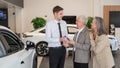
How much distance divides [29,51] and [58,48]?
23.9 inches

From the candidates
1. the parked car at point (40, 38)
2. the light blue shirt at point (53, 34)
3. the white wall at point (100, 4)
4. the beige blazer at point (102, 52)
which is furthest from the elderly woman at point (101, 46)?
the white wall at point (100, 4)

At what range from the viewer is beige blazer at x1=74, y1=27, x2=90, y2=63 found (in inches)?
174

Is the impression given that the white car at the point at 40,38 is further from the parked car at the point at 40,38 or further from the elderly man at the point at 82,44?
the elderly man at the point at 82,44

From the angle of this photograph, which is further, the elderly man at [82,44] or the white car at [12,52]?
the elderly man at [82,44]

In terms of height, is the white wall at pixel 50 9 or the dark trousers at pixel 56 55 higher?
the white wall at pixel 50 9

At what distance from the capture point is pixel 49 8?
1914 centimetres

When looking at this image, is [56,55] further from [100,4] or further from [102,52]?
[100,4]

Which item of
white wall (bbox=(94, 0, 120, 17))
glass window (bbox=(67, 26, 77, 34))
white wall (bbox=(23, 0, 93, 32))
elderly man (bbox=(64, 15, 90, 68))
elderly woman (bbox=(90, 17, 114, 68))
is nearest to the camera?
elderly woman (bbox=(90, 17, 114, 68))

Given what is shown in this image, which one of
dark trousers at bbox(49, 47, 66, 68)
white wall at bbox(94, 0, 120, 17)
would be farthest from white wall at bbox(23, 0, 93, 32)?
dark trousers at bbox(49, 47, 66, 68)

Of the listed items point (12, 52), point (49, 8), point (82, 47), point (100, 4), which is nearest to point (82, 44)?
point (82, 47)

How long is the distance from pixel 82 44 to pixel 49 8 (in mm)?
14842

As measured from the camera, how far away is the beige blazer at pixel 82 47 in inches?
174

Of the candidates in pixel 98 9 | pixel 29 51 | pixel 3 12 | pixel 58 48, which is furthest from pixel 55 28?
pixel 3 12

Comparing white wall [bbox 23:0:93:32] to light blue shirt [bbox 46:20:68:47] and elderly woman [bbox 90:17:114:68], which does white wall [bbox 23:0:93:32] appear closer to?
light blue shirt [bbox 46:20:68:47]
